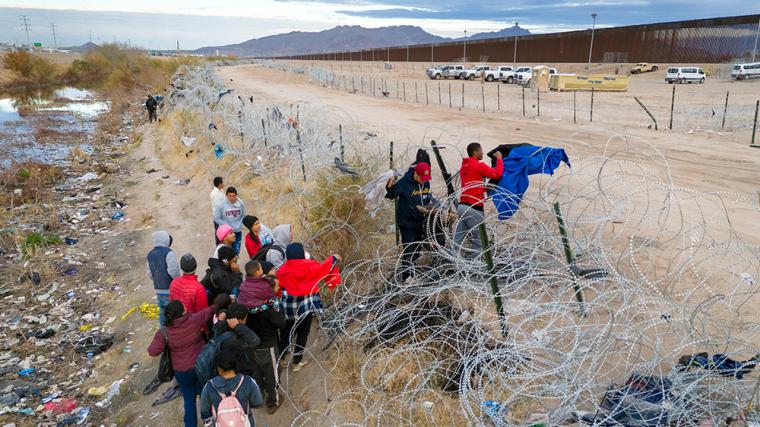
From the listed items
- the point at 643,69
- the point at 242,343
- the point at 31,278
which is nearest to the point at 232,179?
the point at 31,278

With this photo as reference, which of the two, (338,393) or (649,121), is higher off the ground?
(649,121)

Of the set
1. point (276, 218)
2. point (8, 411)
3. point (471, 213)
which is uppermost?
point (471, 213)

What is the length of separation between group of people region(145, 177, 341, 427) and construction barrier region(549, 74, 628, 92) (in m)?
25.9

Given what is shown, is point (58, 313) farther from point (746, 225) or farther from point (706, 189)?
point (706, 189)

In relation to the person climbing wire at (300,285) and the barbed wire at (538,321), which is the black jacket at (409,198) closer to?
the barbed wire at (538,321)

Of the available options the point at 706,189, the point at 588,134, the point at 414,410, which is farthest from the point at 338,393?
the point at 588,134

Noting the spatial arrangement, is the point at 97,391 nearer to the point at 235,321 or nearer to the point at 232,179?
the point at 235,321

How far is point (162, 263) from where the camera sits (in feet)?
14.5

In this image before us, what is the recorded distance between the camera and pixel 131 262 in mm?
7820

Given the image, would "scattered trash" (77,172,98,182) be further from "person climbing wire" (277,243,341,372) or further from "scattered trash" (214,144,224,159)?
"person climbing wire" (277,243,341,372)

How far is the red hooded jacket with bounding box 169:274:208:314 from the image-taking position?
3902 mm

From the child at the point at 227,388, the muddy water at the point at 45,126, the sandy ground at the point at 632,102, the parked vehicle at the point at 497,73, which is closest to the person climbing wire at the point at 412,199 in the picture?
the child at the point at 227,388

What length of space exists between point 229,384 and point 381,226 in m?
3.37

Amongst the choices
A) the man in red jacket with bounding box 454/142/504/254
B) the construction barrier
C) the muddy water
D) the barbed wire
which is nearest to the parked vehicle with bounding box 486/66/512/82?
the construction barrier
